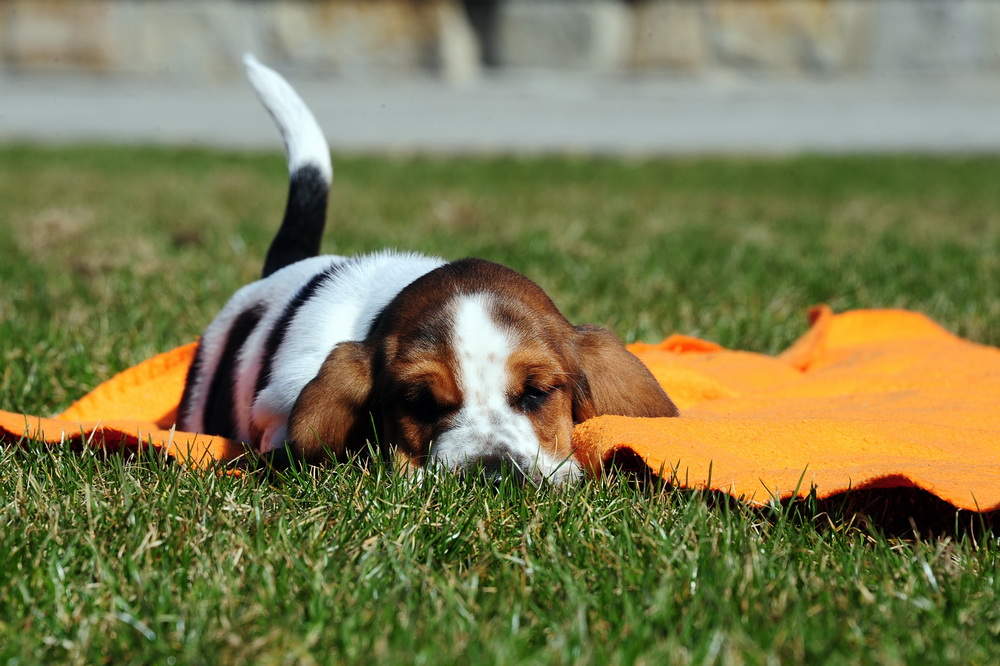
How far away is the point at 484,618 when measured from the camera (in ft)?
6.84

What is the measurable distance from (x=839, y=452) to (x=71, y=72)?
1563 cm

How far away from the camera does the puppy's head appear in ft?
9.15

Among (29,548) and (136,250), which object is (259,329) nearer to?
(29,548)

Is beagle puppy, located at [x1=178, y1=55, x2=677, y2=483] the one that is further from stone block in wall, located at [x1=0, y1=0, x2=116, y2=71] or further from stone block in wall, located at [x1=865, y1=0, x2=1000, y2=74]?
stone block in wall, located at [x1=865, y1=0, x2=1000, y2=74]

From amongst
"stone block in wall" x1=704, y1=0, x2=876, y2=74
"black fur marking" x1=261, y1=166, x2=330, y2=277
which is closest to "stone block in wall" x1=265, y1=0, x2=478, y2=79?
"stone block in wall" x1=704, y1=0, x2=876, y2=74

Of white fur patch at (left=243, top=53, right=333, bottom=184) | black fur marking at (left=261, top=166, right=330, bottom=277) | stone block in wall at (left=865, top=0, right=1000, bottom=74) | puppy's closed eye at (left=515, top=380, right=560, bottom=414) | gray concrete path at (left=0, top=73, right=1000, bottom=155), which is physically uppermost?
white fur patch at (left=243, top=53, right=333, bottom=184)

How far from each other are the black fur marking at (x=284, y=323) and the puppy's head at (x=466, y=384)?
363 mm

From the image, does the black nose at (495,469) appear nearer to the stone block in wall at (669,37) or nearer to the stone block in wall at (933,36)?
the stone block in wall at (669,37)

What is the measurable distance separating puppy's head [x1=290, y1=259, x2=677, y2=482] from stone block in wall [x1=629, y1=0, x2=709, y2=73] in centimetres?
1428

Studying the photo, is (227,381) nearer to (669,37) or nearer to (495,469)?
(495,469)

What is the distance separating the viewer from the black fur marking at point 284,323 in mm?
3293

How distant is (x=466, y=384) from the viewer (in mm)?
2797

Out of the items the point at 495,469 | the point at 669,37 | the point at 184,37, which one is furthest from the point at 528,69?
the point at 495,469

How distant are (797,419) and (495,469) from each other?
3.40ft
